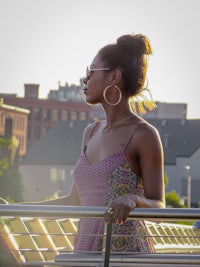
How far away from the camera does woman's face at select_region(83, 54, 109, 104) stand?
7219 millimetres

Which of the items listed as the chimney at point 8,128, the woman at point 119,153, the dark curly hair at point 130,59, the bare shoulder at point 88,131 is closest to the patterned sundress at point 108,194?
the woman at point 119,153

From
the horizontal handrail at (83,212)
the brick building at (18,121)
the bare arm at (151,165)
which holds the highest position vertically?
the bare arm at (151,165)

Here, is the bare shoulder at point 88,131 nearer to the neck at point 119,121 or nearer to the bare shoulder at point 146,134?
the neck at point 119,121

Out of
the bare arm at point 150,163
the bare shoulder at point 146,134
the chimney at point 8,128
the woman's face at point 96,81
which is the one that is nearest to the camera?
the bare arm at point 150,163

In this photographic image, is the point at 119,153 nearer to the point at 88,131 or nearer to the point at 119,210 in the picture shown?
the point at 88,131

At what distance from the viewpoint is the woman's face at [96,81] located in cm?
722

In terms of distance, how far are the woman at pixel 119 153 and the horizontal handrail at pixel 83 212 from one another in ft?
0.45

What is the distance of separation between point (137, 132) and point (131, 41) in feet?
1.57

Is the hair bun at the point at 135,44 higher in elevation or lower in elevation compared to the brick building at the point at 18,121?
higher

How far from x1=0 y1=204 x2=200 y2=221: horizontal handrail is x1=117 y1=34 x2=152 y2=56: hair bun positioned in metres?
1.01

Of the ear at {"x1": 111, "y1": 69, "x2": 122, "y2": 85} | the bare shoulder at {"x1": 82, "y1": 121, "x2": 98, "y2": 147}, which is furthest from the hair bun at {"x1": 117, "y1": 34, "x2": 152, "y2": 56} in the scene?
the bare shoulder at {"x1": 82, "y1": 121, "x2": 98, "y2": 147}

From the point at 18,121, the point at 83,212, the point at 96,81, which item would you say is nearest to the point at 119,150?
the point at 96,81

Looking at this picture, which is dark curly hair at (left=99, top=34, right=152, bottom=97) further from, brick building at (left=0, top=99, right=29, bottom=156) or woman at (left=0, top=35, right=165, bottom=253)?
brick building at (left=0, top=99, right=29, bottom=156)

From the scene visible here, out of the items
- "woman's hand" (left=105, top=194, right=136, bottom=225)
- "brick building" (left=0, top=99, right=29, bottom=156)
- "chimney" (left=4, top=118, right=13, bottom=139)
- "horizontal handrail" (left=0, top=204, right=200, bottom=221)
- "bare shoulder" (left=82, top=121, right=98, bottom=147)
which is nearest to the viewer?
"woman's hand" (left=105, top=194, right=136, bottom=225)
